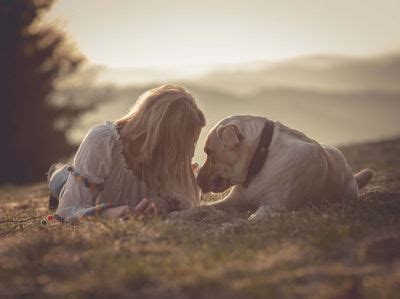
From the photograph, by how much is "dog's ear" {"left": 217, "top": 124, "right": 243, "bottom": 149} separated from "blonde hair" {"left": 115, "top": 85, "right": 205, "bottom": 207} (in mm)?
207

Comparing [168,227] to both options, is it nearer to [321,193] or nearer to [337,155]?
[321,193]

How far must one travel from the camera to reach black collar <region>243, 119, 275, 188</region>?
5586 millimetres

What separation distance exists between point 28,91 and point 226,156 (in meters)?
14.5

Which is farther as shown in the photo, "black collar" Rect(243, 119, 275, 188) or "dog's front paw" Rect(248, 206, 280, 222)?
"black collar" Rect(243, 119, 275, 188)

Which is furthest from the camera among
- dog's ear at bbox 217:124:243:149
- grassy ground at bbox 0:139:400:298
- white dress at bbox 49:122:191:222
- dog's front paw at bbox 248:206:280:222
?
dog's ear at bbox 217:124:243:149

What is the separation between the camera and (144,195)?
556cm

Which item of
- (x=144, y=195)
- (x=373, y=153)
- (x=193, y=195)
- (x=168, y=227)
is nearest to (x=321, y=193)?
(x=193, y=195)

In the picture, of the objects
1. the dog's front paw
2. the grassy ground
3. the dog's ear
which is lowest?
the dog's front paw

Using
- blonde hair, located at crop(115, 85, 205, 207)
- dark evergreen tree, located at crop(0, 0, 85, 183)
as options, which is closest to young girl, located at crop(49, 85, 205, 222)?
blonde hair, located at crop(115, 85, 205, 207)

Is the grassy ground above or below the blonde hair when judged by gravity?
below

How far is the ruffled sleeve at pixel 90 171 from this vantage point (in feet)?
17.7

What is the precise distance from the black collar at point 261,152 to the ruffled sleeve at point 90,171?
1.23 meters

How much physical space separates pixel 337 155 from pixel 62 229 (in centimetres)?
275

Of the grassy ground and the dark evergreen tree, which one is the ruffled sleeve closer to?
the grassy ground
